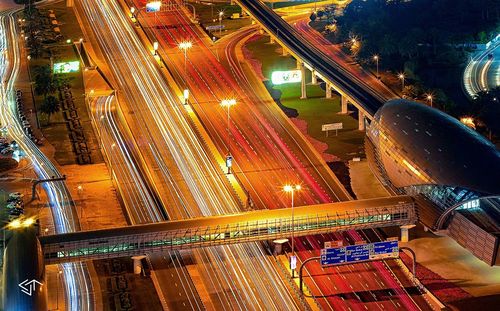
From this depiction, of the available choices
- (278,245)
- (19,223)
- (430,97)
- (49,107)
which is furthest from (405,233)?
(49,107)

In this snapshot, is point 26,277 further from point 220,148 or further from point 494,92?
point 494,92

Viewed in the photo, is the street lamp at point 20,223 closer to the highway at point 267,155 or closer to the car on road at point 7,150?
the highway at point 267,155

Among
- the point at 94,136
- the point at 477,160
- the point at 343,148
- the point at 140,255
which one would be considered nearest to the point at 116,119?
the point at 94,136

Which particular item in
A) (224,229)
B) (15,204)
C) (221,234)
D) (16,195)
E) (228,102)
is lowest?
(15,204)

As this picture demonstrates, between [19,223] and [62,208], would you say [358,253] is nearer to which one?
Answer: [19,223]

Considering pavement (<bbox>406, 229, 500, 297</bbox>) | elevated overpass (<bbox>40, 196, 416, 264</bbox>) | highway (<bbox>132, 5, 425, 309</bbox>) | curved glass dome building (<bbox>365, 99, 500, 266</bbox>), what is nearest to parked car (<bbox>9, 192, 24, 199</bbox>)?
elevated overpass (<bbox>40, 196, 416, 264</bbox>)

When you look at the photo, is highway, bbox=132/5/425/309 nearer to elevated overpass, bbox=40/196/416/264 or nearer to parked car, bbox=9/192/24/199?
elevated overpass, bbox=40/196/416/264
